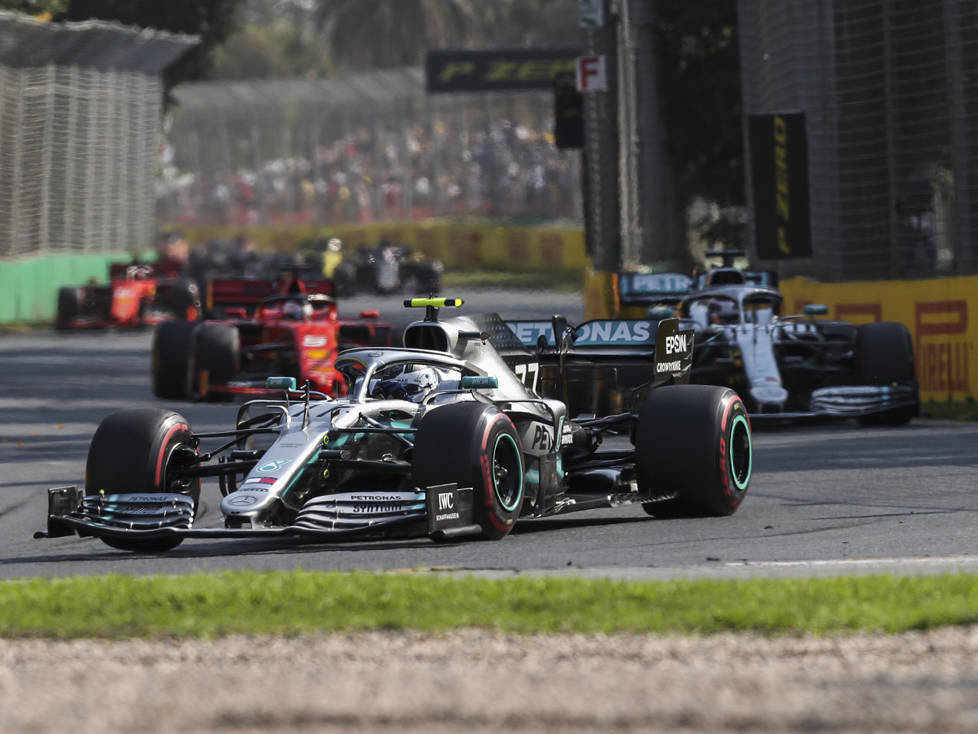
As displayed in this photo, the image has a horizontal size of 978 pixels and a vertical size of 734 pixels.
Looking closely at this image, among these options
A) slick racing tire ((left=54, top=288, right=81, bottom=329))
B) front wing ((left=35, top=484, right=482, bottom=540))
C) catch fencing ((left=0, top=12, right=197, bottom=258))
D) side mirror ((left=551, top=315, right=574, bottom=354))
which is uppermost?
catch fencing ((left=0, top=12, right=197, bottom=258))

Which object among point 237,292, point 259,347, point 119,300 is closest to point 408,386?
point 259,347

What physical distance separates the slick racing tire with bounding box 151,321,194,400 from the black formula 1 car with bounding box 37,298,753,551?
9.41 metres

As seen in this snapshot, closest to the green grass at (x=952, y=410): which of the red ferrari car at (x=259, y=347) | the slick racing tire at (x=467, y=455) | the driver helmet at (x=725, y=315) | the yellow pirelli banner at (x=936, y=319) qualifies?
the yellow pirelli banner at (x=936, y=319)

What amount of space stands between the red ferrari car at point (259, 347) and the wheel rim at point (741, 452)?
8.86m

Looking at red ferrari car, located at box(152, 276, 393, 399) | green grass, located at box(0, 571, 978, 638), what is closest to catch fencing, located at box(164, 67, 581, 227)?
red ferrari car, located at box(152, 276, 393, 399)

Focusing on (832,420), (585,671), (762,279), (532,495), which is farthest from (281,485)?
(762,279)

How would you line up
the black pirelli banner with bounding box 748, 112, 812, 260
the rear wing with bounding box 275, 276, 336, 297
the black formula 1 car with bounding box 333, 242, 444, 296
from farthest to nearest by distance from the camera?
1. the black formula 1 car with bounding box 333, 242, 444, 296
2. the rear wing with bounding box 275, 276, 336, 297
3. the black pirelli banner with bounding box 748, 112, 812, 260

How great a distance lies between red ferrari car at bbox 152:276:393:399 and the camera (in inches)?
816

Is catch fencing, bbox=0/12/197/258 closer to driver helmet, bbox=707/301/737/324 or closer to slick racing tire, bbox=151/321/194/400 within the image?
slick racing tire, bbox=151/321/194/400

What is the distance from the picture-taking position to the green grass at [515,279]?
50.3 metres

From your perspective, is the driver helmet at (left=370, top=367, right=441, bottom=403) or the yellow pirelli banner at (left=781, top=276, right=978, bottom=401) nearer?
the driver helmet at (left=370, top=367, right=441, bottom=403)

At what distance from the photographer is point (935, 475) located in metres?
12.9

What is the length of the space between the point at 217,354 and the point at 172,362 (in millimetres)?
819

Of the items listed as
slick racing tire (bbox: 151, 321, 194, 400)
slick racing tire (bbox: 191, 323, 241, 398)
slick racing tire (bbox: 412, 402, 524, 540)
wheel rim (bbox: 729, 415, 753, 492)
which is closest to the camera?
slick racing tire (bbox: 412, 402, 524, 540)
